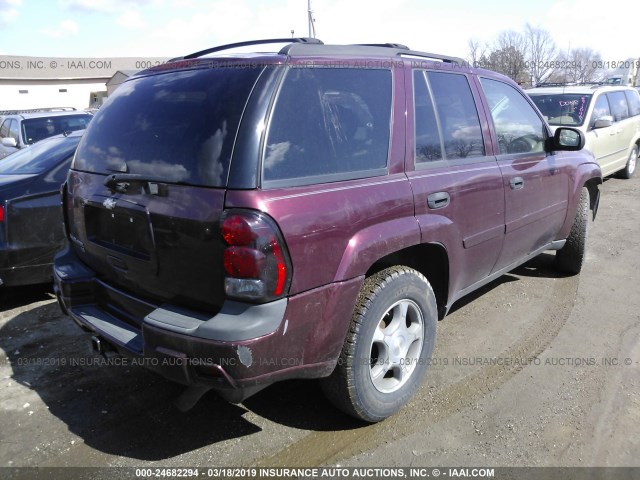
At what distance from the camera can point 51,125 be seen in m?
8.68

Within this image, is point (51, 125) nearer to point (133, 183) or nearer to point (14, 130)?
point (14, 130)

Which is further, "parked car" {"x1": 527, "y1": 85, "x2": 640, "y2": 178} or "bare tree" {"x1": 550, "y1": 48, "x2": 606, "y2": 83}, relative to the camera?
"bare tree" {"x1": 550, "y1": 48, "x2": 606, "y2": 83}

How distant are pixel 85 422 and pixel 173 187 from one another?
1.59 m

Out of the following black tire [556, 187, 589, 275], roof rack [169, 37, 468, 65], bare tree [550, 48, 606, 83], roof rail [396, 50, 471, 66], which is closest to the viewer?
roof rack [169, 37, 468, 65]

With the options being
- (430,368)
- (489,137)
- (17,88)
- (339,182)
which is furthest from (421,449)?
(17,88)

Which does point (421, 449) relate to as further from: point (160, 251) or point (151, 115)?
point (151, 115)

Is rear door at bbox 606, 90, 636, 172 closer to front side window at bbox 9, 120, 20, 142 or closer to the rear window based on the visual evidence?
the rear window

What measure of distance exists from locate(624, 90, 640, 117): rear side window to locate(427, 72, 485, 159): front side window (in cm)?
792

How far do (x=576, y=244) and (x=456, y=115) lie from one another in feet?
7.83

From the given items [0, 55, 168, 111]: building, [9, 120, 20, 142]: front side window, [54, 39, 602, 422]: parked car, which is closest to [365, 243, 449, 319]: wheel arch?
[54, 39, 602, 422]: parked car

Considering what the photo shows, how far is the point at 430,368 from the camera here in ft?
11.6

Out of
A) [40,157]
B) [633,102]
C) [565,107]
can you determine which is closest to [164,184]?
[40,157]

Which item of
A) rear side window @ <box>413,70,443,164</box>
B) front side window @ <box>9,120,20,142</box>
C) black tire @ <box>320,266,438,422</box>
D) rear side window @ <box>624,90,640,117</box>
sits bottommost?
black tire @ <box>320,266,438,422</box>

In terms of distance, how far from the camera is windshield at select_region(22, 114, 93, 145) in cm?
853
